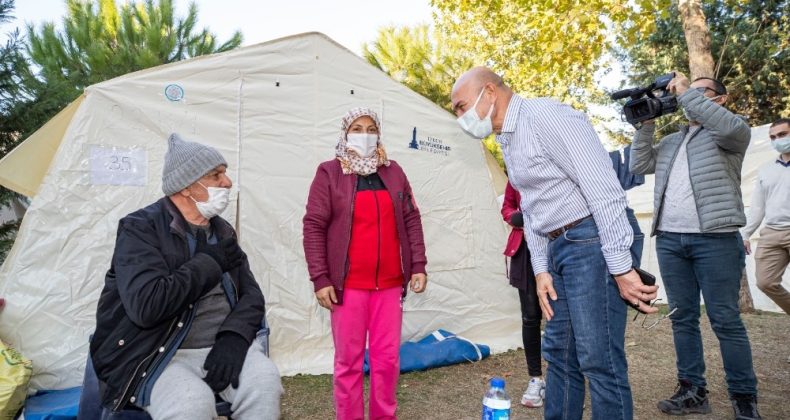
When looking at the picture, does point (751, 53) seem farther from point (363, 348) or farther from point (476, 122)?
point (363, 348)

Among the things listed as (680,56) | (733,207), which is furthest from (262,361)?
(680,56)

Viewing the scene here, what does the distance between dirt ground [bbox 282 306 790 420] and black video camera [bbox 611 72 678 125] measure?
71.9 inches

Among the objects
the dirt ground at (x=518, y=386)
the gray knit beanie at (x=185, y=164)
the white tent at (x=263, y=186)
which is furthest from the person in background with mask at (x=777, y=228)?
the gray knit beanie at (x=185, y=164)

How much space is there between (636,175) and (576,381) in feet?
5.79

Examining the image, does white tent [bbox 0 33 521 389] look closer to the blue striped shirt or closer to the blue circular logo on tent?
the blue circular logo on tent

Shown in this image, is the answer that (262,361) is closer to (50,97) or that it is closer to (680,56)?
(50,97)

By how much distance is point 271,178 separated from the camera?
169 inches

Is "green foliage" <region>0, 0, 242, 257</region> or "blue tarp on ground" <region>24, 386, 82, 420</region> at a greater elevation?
"green foliage" <region>0, 0, 242, 257</region>

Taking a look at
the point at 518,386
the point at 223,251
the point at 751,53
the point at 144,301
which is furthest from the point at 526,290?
the point at 751,53

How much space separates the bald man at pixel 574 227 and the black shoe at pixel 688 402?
52.8 inches

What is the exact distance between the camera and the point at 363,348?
3.05m

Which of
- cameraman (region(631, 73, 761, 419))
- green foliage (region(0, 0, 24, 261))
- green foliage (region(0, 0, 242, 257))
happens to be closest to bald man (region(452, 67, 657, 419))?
cameraman (region(631, 73, 761, 419))

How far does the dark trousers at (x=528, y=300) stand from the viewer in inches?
138

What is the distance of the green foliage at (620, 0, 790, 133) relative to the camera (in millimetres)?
11930
